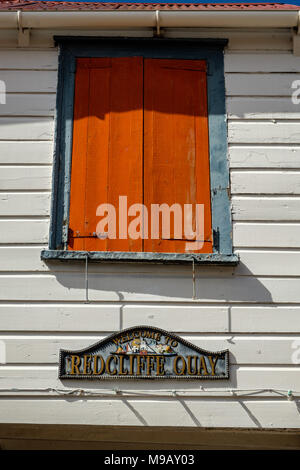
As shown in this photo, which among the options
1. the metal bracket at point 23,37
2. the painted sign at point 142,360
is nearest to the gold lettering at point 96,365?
the painted sign at point 142,360

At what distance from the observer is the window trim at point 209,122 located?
5398mm

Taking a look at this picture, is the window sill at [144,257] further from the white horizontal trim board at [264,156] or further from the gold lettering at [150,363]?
the white horizontal trim board at [264,156]

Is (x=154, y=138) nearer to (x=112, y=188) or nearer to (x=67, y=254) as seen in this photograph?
(x=112, y=188)

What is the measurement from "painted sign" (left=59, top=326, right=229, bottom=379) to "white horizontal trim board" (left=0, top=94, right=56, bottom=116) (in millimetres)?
2341

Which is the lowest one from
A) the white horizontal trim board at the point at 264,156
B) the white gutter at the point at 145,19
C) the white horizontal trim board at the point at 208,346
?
the white horizontal trim board at the point at 208,346

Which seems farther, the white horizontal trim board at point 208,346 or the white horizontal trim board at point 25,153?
the white horizontal trim board at point 25,153

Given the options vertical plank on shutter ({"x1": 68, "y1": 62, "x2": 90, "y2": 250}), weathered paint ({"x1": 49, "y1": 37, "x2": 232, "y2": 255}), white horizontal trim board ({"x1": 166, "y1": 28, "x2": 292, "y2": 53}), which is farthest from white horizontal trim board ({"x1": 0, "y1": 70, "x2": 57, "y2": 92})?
white horizontal trim board ({"x1": 166, "y1": 28, "x2": 292, "y2": 53})

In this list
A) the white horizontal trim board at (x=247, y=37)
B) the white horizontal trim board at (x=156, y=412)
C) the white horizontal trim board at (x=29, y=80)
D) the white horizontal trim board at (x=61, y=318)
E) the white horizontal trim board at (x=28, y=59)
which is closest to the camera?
the white horizontal trim board at (x=156, y=412)

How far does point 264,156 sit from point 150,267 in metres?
1.56

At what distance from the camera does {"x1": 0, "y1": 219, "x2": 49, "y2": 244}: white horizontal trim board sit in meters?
5.54

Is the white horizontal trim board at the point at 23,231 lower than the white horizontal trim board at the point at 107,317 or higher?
higher

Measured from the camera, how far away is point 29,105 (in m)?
6.02

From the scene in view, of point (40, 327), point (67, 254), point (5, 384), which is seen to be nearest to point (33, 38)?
point (67, 254)

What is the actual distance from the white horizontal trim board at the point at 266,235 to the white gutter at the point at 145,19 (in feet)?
6.99
